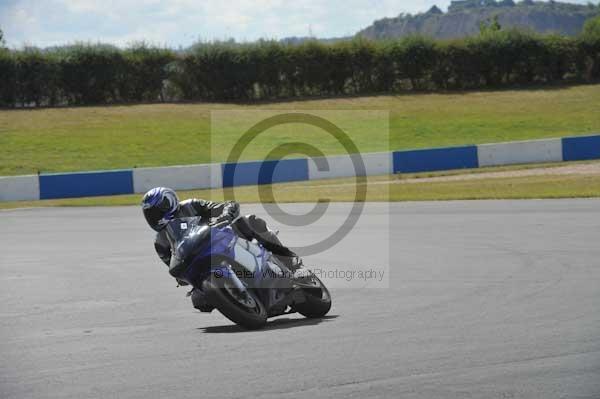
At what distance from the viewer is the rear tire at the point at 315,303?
27.3 feet

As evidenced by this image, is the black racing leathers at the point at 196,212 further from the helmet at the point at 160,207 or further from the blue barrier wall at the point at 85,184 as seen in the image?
the blue barrier wall at the point at 85,184

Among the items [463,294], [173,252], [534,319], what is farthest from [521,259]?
[173,252]

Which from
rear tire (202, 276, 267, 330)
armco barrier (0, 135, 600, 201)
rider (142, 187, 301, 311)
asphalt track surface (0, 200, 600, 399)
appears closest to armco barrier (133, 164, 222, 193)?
armco barrier (0, 135, 600, 201)

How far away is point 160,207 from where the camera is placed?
766cm

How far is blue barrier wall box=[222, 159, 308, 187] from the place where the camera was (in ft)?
87.8

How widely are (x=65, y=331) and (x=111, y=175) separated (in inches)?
709

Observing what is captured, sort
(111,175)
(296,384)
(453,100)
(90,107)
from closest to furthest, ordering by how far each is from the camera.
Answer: (296,384), (111,175), (90,107), (453,100)

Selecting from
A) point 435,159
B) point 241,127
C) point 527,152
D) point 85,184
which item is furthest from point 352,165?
point 241,127

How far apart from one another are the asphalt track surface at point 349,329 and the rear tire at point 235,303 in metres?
0.14

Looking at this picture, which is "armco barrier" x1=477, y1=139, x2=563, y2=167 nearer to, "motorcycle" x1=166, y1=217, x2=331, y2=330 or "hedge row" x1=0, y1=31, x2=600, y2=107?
"hedge row" x1=0, y1=31, x2=600, y2=107

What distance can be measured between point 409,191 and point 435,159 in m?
5.63

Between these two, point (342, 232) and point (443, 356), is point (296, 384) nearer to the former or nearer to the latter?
point (443, 356)

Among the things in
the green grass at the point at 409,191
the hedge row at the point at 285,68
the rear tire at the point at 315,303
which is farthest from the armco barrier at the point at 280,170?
the rear tire at the point at 315,303

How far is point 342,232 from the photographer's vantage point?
50.6 ft
